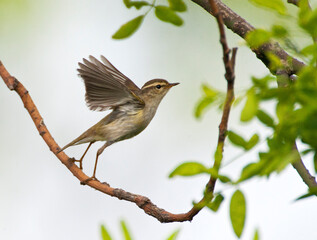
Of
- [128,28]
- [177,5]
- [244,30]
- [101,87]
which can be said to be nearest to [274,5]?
[177,5]

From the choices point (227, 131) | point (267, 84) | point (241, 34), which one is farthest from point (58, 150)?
point (267, 84)

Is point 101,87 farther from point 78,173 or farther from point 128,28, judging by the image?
point 128,28

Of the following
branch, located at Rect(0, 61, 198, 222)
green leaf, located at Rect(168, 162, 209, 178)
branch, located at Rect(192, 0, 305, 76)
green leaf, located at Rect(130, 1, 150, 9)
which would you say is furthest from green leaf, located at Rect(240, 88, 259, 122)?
branch, located at Rect(192, 0, 305, 76)

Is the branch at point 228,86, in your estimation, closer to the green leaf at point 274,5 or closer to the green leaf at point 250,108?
the green leaf at point 274,5

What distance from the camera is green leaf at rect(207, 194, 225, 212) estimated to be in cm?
151

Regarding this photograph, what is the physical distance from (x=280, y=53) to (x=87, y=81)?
2.17 m

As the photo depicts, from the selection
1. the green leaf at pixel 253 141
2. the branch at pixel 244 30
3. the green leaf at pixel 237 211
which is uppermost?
the branch at pixel 244 30

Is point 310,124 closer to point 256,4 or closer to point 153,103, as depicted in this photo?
point 256,4

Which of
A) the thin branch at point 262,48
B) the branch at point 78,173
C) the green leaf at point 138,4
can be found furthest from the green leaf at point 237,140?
the thin branch at point 262,48

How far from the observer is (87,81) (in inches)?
179

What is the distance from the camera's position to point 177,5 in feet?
6.14

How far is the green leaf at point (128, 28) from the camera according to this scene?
1.89 meters

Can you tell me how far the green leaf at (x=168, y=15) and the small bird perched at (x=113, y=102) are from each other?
254cm

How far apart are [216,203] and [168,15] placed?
30.6 inches
